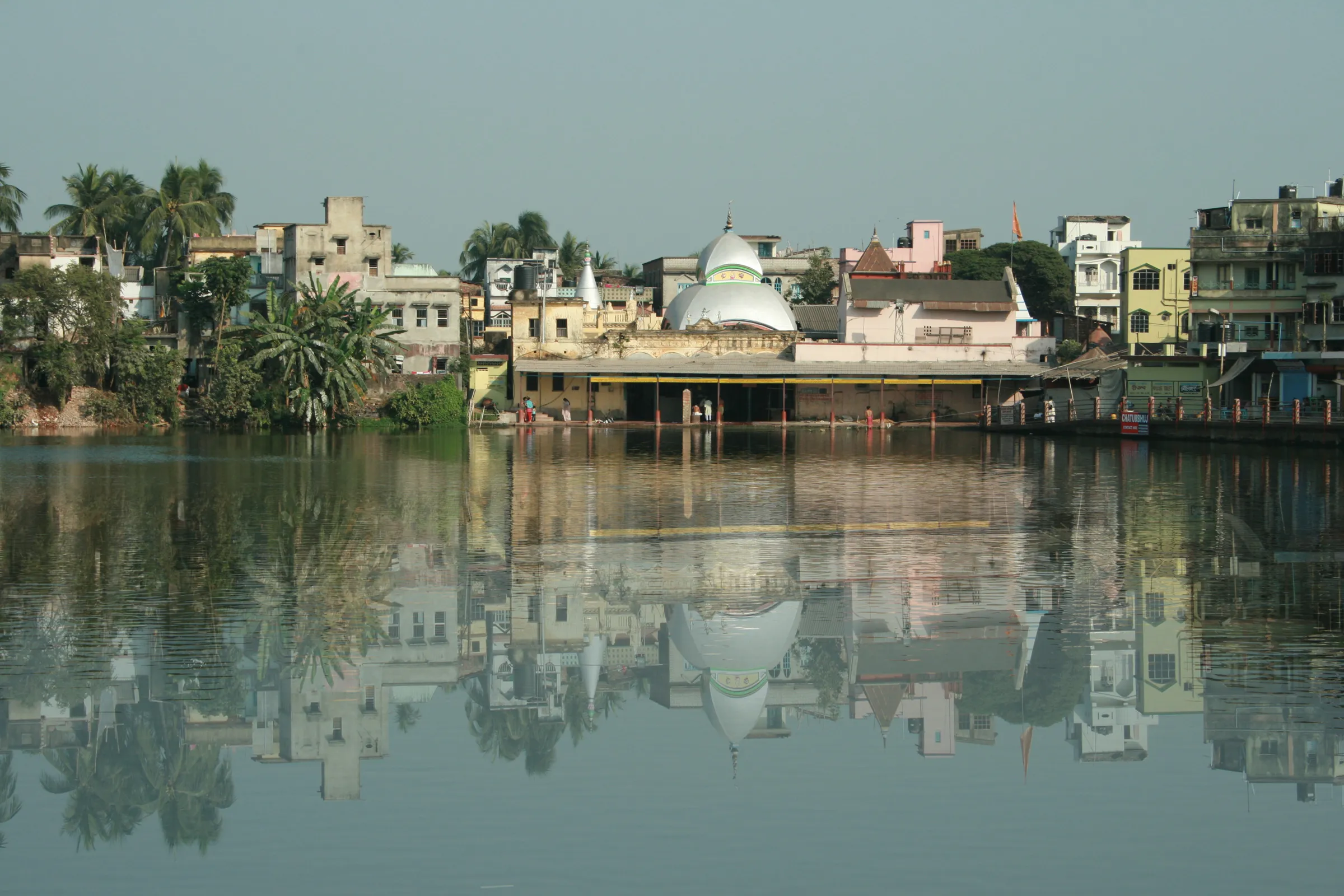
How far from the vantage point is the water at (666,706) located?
21.2ft

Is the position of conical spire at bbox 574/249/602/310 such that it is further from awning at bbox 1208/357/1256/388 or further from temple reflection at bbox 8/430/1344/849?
temple reflection at bbox 8/430/1344/849

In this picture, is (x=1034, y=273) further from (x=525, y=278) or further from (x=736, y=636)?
(x=736, y=636)

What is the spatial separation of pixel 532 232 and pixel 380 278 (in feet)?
97.1

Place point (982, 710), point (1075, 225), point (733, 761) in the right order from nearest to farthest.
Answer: point (733, 761) < point (982, 710) < point (1075, 225)

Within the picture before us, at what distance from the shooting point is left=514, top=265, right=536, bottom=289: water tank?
2527 inches

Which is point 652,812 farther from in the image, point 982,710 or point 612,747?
point 982,710

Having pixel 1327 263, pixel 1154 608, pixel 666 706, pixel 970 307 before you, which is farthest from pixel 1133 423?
pixel 666 706

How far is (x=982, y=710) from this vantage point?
8.98 m

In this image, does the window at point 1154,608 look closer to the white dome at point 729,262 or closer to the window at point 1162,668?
the window at point 1162,668

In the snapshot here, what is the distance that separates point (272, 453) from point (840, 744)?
2823 cm

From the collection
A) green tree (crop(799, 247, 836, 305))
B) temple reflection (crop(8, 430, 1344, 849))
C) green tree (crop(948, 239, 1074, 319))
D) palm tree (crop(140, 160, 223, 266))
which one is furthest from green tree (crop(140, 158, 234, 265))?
temple reflection (crop(8, 430, 1344, 849))

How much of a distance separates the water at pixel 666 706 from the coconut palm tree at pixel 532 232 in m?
68.2

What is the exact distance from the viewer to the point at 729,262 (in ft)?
211

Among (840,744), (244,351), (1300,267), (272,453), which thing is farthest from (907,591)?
(1300,267)
